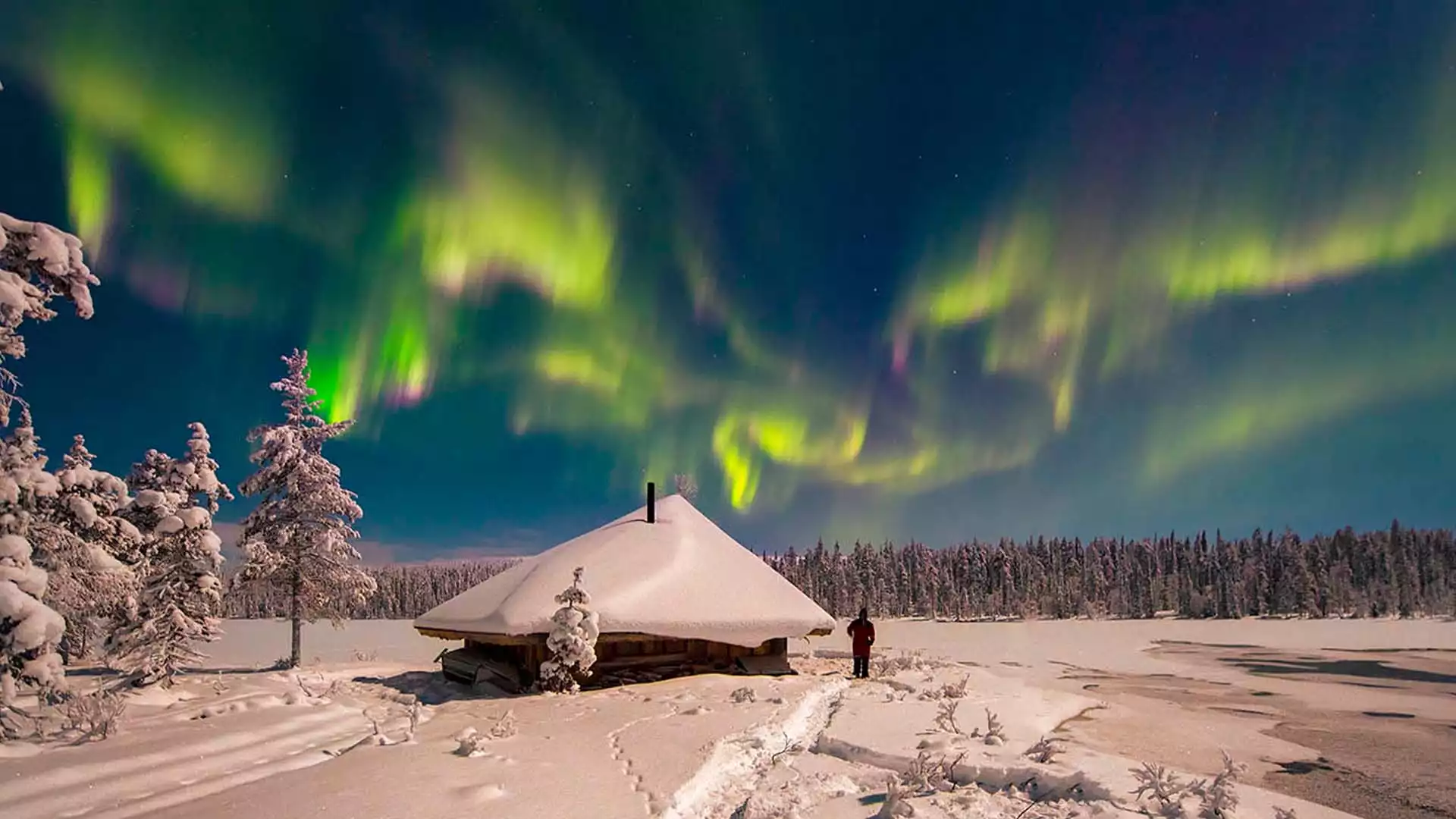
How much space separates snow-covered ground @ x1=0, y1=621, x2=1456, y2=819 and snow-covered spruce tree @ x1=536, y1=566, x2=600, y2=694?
27.6 inches

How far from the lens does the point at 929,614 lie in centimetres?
11325

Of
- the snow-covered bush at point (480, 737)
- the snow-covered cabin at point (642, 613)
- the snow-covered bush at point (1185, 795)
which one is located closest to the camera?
the snow-covered bush at point (1185, 795)

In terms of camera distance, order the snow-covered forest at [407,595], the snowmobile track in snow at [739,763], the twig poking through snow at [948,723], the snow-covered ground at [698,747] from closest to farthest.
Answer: the snow-covered ground at [698,747] → the snowmobile track in snow at [739,763] → the twig poking through snow at [948,723] → the snow-covered forest at [407,595]

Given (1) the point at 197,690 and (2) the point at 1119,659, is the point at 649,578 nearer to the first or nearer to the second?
(1) the point at 197,690

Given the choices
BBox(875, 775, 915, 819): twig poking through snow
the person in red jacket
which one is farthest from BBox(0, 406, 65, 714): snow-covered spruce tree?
the person in red jacket

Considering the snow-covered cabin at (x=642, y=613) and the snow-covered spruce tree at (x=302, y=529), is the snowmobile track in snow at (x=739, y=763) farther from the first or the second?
the snow-covered spruce tree at (x=302, y=529)

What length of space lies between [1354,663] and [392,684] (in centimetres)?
3667

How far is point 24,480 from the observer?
7934mm

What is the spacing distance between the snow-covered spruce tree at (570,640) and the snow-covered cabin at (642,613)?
109 cm

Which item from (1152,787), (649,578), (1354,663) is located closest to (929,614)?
(1354,663)

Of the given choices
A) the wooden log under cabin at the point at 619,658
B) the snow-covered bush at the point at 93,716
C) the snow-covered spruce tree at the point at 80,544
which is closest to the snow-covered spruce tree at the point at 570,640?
the wooden log under cabin at the point at 619,658

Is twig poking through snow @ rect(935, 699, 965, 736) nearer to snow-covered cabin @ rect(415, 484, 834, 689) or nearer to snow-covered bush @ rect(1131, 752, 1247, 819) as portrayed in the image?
snow-covered bush @ rect(1131, 752, 1247, 819)

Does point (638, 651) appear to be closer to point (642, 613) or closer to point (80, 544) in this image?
point (642, 613)

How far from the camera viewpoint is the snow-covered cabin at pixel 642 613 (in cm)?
1669
